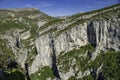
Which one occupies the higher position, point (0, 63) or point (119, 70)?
point (0, 63)

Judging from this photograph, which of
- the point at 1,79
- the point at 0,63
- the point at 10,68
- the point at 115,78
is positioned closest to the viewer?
the point at 1,79

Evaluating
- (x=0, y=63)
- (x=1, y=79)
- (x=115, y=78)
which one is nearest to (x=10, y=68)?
(x=0, y=63)

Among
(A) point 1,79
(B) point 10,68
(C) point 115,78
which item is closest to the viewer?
(A) point 1,79

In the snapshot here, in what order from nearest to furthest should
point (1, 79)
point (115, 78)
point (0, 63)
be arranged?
point (1, 79) < point (0, 63) < point (115, 78)

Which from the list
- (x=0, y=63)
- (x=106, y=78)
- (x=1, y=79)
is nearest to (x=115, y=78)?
(x=106, y=78)

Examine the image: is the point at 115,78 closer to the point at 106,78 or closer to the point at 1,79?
the point at 106,78

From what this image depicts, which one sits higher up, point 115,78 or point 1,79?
point 1,79

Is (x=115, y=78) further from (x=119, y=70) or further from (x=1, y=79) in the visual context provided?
(x=1, y=79)

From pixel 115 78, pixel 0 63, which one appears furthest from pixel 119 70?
pixel 0 63

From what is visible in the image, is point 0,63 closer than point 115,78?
Yes
